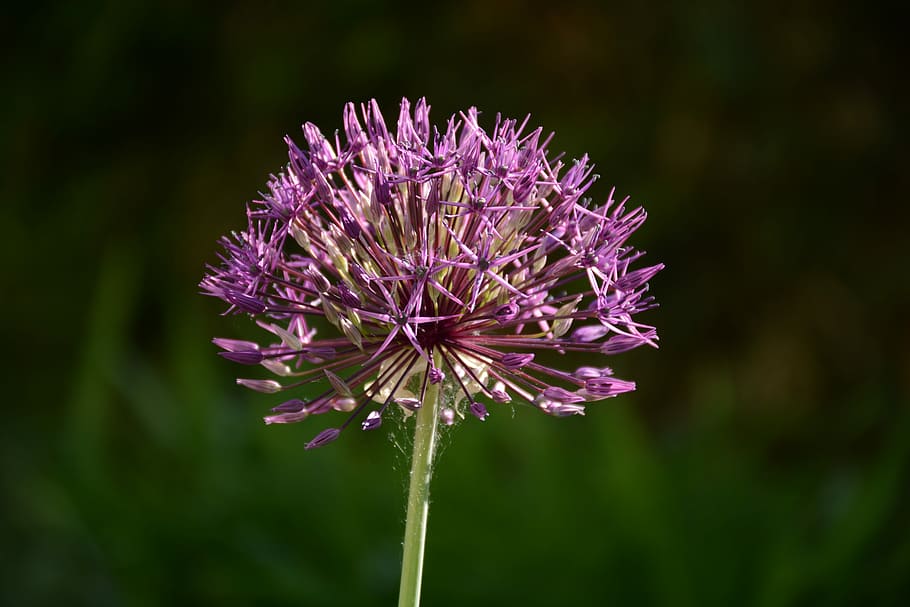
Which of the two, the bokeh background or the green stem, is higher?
the bokeh background

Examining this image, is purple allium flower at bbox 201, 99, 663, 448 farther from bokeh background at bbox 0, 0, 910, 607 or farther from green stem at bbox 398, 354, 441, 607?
bokeh background at bbox 0, 0, 910, 607

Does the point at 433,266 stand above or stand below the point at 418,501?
above

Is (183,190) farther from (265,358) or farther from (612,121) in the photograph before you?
(265,358)

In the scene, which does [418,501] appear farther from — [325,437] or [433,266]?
[433,266]

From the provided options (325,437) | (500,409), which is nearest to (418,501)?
(325,437)

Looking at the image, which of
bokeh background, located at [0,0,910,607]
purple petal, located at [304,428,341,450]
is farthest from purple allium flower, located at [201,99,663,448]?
bokeh background, located at [0,0,910,607]

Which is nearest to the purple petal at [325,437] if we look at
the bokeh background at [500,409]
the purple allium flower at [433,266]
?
the purple allium flower at [433,266]

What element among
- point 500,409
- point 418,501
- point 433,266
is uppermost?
point 500,409

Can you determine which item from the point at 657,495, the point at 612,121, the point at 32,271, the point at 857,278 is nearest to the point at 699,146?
the point at 612,121
